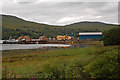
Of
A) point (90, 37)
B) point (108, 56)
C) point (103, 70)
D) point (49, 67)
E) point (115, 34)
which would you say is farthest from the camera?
point (90, 37)

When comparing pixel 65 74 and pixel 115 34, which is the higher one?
pixel 115 34

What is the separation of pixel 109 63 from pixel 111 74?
744 mm

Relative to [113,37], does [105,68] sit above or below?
below

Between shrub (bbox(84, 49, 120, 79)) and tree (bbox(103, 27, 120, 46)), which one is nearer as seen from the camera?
shrub (bbox(84, 49, 120, 79))

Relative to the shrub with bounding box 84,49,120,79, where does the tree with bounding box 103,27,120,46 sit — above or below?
above

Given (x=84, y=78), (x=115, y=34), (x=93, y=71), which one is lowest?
(x=84, y=78)

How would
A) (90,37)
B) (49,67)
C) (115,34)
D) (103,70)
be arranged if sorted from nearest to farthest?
(103,70) → (49,67) → (115,34) → (90,37)

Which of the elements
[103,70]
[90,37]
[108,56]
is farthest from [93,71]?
[90,37]

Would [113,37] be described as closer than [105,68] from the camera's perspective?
No

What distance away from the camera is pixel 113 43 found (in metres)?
43.5

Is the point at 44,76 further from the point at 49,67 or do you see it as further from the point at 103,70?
the point at 103,70

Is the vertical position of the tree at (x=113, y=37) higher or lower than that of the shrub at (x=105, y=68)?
higher

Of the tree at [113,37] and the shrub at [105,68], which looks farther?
the tree at [113,37]

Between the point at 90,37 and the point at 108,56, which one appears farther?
the point at 90,37
